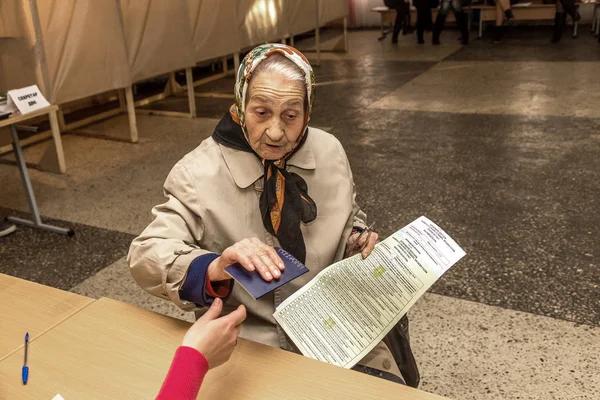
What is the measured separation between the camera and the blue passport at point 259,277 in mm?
1160

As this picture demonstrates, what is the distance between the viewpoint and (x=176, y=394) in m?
1.03

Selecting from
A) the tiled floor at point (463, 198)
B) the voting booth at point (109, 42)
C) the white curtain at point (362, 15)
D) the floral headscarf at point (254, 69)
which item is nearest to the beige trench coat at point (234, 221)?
the floral headscarf at point (254, 69)

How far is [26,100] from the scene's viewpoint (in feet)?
11.5

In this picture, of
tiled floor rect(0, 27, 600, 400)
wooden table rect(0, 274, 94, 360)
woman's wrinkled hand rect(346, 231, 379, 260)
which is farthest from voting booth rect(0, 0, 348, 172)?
woman's wrinkled hand rect(346, 231, 379, 260)

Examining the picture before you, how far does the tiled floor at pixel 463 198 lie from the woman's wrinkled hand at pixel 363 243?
916 mm

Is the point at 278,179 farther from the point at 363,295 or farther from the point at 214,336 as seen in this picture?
the point at 214,336

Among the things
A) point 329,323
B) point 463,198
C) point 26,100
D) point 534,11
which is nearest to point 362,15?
point 534,11

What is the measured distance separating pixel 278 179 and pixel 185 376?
0.63 m

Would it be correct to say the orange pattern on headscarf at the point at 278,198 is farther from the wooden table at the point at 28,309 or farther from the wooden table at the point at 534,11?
the wooden table at the point at 534,11

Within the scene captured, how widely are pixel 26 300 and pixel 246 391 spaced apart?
0.70 m

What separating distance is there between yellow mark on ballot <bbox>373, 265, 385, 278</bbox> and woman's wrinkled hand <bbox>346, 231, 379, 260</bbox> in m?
0.04

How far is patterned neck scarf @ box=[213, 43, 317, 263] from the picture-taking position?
1510 millimetres

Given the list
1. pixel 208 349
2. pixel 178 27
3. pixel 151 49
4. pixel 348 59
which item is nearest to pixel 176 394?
pixel 208 349

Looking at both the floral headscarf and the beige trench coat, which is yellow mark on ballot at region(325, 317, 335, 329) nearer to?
the beige trench coat
